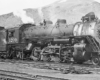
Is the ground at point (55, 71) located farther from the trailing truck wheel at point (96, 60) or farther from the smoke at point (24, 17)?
the smoke at point (24, 17)

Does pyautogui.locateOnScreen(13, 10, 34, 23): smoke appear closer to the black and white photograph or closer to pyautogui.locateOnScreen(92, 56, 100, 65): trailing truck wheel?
the black and white photograph

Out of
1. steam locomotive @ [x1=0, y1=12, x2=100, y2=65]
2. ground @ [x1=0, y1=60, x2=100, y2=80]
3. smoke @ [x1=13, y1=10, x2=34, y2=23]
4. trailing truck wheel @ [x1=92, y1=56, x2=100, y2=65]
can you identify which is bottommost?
ground @ [x1=0, y1=60, x2=100, y2=80]

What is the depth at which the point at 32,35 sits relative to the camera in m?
18.7

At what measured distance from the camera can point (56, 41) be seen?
16.4m

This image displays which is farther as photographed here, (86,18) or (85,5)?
(85,5)

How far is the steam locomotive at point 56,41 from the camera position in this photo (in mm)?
14445

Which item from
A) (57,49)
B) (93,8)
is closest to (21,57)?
(57,49)

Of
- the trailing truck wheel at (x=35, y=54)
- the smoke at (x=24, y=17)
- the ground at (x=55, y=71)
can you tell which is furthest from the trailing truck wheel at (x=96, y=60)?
the smoke at (x=24, y=17)

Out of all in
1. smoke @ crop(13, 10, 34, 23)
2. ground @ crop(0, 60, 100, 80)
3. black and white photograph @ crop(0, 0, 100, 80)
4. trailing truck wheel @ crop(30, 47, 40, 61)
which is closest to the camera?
ground @ crop(0, 60, 100, 80)

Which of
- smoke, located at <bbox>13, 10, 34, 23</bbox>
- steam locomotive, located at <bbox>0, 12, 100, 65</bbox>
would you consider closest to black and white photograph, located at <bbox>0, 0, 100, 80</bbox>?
steam locomotive, located at <bbox>0, 12, 100, 65</bbox>

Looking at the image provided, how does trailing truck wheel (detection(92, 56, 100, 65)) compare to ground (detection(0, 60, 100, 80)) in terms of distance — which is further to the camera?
trailing truck wheel (detection(92, 56, 100, 65))

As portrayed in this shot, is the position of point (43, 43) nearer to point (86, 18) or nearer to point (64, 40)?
point (64, 40)

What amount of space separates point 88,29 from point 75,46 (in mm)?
1467

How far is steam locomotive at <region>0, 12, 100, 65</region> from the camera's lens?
14445 mm
